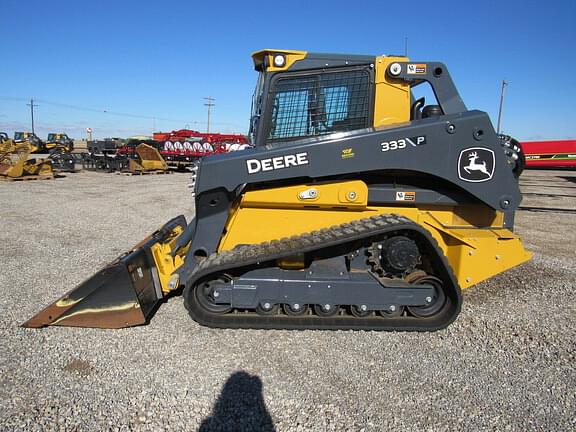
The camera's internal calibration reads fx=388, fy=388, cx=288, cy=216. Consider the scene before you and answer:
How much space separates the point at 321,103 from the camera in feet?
13.2

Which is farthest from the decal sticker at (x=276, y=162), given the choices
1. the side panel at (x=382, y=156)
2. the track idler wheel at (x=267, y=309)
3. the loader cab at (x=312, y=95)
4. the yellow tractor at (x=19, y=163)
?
the yellow tractor at (x=19, y=163)

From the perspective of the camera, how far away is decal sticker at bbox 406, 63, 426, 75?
3.88m

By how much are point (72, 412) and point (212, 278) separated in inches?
58.5

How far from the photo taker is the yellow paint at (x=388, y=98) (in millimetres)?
3943

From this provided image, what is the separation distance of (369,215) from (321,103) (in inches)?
49.6

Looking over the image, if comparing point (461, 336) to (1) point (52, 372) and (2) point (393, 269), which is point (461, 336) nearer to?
(2) point (393, 269)

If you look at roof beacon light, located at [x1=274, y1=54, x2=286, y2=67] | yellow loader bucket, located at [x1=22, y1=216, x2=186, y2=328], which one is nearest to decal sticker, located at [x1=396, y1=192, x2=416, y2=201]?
roof beacon light, located at [x1=274, y1=54, x2=286, y2=67]

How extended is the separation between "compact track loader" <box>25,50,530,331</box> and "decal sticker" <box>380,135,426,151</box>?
0.01 meters

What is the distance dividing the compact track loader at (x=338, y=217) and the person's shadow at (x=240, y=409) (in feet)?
2.58

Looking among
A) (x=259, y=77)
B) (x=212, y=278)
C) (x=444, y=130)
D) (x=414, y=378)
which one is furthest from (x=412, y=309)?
(x=259, y=77)

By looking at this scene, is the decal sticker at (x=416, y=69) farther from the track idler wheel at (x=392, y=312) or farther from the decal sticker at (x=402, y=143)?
the track idler wheel at (x=392, y=312)

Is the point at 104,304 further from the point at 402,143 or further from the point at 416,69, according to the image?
the point at 416,69

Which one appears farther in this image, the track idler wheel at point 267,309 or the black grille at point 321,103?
the black grille at point 321,103

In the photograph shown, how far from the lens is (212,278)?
3.64 m
